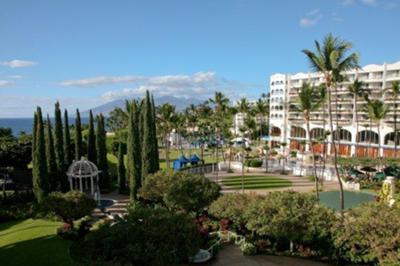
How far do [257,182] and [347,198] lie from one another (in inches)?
391

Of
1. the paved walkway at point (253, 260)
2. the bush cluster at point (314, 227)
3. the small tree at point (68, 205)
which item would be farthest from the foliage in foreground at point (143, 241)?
the small tree at point (68, 205)

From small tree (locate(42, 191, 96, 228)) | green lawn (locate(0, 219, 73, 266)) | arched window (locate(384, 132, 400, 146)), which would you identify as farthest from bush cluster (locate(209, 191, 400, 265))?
arched window (locate(384, 132, 400, 146))

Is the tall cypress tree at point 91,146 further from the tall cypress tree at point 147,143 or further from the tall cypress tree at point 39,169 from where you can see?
the tall cypress tree at point 147,143

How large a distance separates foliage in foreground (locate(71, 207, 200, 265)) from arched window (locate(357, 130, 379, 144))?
61.7m

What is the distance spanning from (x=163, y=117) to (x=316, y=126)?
47.1 meters

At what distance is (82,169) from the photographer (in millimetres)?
31781

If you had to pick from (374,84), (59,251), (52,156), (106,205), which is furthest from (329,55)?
(374,84)

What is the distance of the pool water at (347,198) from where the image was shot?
31.4 meters

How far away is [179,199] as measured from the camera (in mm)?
21406

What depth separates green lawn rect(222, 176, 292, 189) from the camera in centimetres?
3769

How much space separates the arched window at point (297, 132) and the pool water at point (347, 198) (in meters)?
46.0

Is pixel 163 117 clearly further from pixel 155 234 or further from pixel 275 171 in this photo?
pixel 155 234

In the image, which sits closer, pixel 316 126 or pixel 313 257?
pixel 313 257

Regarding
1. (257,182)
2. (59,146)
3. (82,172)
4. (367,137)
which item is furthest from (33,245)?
(367,137)
